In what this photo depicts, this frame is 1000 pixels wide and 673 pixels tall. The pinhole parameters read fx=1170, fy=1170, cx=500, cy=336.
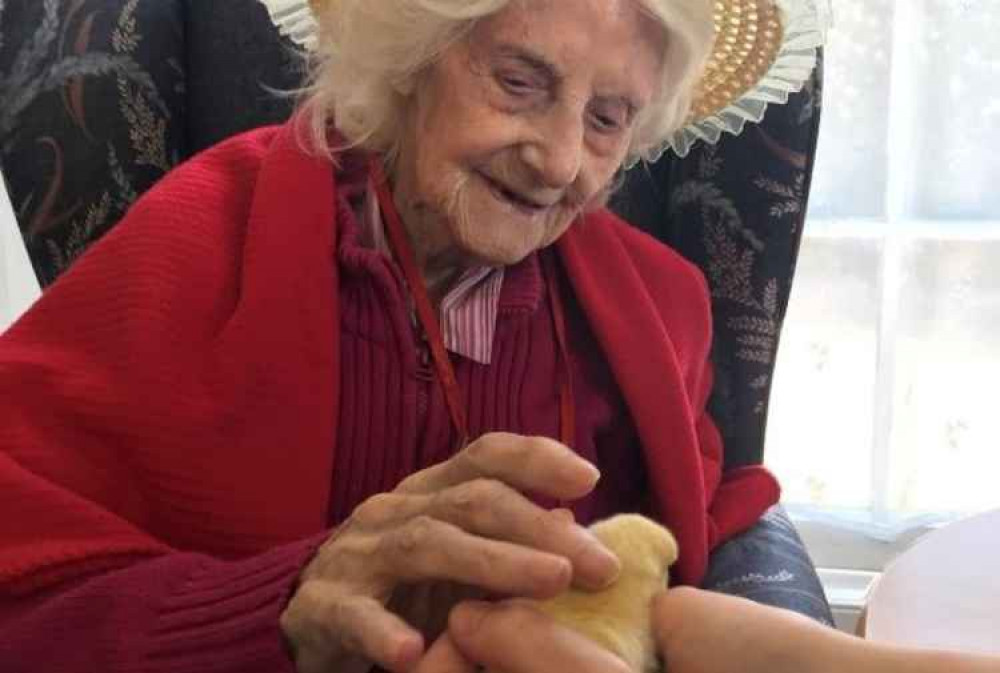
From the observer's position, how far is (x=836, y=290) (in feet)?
5.28

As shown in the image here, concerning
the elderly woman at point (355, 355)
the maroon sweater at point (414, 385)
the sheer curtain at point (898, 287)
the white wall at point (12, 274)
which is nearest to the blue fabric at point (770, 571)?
the elderly woman at point (355, 355)

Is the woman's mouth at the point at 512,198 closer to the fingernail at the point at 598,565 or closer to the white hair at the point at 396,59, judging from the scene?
the white hair at the point at 396,59

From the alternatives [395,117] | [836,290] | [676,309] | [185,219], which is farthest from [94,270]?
[836,290]

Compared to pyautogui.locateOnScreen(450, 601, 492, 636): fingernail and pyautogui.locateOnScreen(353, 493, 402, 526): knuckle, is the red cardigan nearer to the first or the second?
pyautogui.locateOnScreen(353, 493, 402, 526): knuckle

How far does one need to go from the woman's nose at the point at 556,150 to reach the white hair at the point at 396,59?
102mm

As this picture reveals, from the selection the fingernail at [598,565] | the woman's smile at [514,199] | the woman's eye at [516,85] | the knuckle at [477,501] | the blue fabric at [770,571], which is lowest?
Answer: the blue fabric at [770,571]

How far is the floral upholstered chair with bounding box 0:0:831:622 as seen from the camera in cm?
117

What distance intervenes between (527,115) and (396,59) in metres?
0.13

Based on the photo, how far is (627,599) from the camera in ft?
2.09

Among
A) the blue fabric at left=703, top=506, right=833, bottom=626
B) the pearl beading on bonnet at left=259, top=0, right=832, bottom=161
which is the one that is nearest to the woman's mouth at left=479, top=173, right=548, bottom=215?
the pearl beading on bonnet at left=259, top=0, right=832, bottom=161

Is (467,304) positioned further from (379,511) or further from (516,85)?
(379,511)

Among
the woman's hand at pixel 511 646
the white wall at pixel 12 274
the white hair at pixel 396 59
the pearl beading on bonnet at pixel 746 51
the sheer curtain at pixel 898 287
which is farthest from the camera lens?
the white wall at pixel 12 274

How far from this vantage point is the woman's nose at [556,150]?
0.93 metres

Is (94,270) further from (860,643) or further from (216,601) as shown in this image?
(860,643)
